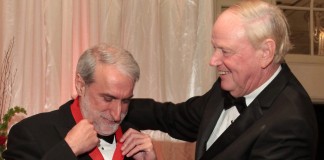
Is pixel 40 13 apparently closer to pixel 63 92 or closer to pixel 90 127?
pixel 63 92

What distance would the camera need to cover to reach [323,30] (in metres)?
4.41

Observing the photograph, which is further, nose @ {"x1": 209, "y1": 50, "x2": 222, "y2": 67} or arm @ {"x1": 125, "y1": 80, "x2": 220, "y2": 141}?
arm @ {"x1": 125, "y1": 80, "x2": 220, "y2": 141}

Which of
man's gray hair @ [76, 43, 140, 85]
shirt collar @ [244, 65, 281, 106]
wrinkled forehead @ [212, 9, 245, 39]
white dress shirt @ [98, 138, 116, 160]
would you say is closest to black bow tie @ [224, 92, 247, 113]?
shirt collar @ [244, 65, 281, 106]

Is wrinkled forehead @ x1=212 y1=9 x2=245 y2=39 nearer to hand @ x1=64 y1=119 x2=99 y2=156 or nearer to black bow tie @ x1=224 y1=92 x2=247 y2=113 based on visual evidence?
black bow tie @ x1=224 y1=92 x2=247 y2=113

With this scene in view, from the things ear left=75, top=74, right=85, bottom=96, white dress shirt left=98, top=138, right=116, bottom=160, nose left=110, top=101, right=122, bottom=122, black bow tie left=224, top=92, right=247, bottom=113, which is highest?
ear left=75, top=74, right=85, bottom=96

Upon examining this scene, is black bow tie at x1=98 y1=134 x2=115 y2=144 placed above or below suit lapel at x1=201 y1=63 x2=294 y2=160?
below

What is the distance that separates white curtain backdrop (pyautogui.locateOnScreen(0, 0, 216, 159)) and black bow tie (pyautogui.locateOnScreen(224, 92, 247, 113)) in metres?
1.28

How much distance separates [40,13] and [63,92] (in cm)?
51

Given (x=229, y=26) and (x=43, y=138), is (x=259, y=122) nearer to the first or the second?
(x=229, y=26)

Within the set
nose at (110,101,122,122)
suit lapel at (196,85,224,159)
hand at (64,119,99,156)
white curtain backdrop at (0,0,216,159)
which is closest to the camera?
hand at (64,119,99,156)

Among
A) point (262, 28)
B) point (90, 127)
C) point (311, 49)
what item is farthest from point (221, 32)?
point (311, 49)

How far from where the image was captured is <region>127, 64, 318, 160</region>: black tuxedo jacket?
74.2 inches

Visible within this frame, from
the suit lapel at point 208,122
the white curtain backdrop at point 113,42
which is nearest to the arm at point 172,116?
the suit lapel at point 208,122

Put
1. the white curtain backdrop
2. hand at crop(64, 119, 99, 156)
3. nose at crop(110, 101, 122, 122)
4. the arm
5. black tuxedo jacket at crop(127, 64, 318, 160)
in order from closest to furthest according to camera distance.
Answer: black tuxedo jacket at crop(127, 64, 318, 160) → hand at crop(64, 119, 99, 156) → nose at crop(110, 101, 122, 122) → the arm → the white curtain backdrop
